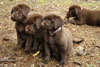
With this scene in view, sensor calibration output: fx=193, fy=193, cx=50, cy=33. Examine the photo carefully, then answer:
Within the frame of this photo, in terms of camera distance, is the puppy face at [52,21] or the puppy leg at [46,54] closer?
the puppy face at [52,21]

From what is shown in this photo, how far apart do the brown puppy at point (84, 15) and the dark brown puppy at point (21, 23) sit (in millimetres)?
3856

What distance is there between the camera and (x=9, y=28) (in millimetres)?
8141

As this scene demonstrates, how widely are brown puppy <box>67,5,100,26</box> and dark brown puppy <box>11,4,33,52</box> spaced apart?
3856 mm

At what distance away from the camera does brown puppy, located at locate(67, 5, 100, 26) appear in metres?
9.20

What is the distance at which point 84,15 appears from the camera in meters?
9.38

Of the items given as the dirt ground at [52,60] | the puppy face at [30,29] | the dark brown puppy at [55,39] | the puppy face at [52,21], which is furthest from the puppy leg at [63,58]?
the puppy face at [30,29]

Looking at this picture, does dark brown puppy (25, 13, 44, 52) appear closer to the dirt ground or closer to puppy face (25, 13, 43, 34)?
puppy face (25, 13, 43, 34)

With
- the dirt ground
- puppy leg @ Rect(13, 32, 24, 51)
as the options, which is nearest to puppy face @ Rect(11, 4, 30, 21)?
puppy leg @ Rect(13, 32, 24, 51)

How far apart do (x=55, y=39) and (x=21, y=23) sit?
4.11 ft

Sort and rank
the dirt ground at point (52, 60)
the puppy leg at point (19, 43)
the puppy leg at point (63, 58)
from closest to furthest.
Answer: the puppy leg at point (63, 58), the dirt ground at point (52, 60), the puppy leg at point (19, 43)

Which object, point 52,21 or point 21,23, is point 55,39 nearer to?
point 52,21

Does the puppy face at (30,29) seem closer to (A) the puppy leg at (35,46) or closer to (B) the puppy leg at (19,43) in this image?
(A) the puppy leg at (35,46)

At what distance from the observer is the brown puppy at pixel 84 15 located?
920cm

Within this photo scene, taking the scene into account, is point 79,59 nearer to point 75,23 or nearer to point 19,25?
point 19,25
